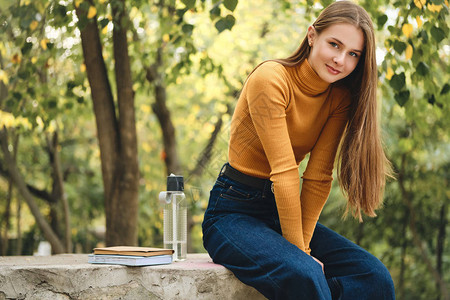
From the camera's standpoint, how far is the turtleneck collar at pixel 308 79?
2309mm

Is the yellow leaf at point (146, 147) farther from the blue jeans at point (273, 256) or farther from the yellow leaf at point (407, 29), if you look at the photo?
the blue jeans at point (273, 256)

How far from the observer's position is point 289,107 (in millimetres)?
2279

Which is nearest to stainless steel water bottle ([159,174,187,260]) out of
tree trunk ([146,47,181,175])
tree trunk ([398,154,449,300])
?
tree trunk ([146,47,181,175])

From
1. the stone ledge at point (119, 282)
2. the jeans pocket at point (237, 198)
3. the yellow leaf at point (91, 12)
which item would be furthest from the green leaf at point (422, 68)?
the yellow leaf at point (91, 12)

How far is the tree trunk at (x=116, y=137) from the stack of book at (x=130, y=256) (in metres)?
1.42

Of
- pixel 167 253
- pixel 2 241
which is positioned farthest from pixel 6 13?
pixel 2 241

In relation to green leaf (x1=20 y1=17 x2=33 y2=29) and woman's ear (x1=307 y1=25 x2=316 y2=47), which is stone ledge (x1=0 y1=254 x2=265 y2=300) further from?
green leaf (x1=20 y1=17 x2=33 y2=29)

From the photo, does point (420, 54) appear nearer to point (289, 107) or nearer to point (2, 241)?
point (289, 107)

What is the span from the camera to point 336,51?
89.1 inches

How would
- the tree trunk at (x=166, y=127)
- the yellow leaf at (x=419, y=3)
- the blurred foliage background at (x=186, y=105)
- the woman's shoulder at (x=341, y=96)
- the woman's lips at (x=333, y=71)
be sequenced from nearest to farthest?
the woman's lips at (x=333, y=71)
the woman's shoulder at (x=341, y=96)
the yellow leaf at (x=419, y=3)
the blurred foliage background at (x=186, y=105)
the tree trunk at (x=166, y=127)

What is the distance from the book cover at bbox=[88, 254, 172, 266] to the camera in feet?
7.57

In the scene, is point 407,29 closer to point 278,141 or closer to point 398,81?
point 398,81

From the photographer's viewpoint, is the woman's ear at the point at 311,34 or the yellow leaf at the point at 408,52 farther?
the yellow leaf at the point at 408,52

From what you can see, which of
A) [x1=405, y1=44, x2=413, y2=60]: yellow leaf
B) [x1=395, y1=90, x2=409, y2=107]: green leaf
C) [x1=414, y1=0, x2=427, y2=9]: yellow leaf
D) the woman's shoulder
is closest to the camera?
the woman's shoulder
